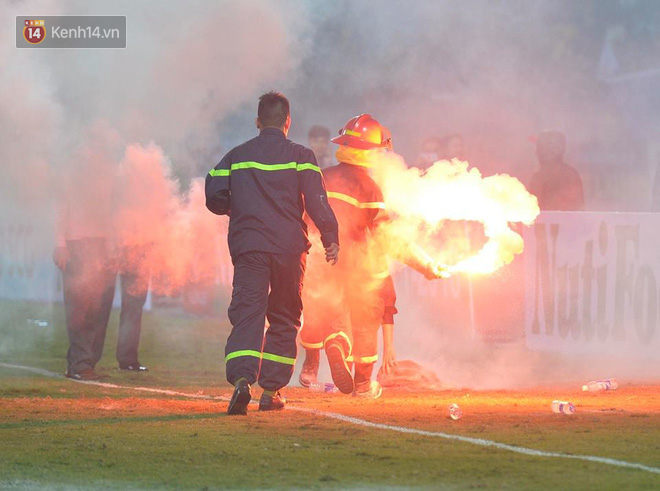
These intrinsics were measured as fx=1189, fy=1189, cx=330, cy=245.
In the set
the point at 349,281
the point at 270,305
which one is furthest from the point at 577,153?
the point at 270,305

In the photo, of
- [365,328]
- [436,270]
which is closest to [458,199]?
[436,270]

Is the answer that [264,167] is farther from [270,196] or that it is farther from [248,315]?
[248,315]

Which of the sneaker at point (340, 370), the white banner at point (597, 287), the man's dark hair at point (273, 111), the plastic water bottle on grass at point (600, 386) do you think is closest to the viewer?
the man's dark hair at point (273, 111)

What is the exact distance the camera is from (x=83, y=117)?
41.8 feet

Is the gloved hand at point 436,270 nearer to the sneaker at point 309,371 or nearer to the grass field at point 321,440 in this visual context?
the grass field at point 321,440

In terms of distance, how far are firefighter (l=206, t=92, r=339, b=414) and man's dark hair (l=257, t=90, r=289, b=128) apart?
0.17 metres

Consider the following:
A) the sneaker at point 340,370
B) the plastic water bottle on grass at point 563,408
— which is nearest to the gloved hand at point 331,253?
the sneaker at point 340,370

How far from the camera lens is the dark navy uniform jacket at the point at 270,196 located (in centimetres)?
834

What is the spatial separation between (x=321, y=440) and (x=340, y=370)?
2973 mm

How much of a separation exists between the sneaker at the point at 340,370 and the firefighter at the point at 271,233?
1367mm

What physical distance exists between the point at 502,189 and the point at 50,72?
5.15 metres

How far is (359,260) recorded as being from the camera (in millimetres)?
10219

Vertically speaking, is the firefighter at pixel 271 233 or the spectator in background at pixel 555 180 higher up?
the spectator in background at pixel 555 180

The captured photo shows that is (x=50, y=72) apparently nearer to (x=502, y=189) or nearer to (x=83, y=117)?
(x=83, y=117)
